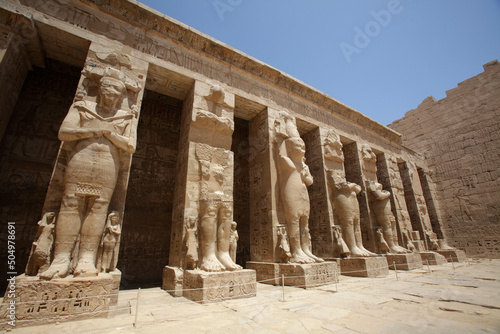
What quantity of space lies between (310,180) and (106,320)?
16.0 feet

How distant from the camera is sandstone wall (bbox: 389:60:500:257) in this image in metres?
10.8

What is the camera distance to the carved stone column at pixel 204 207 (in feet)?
12.6

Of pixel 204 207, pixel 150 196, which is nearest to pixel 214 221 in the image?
pixel 204 207

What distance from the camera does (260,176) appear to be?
6.39m

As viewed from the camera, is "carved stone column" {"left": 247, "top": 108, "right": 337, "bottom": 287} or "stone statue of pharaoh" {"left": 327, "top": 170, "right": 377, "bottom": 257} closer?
"carved stone column" {"left": 247, "top": 108, "right": 337, "bottom": 287}

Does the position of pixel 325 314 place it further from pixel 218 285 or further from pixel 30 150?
pixel 30 150

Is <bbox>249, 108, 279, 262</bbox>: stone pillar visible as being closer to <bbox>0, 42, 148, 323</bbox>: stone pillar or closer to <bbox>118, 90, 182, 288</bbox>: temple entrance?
<bbox>118, 90, 182, 288</bbox>: temple entrance

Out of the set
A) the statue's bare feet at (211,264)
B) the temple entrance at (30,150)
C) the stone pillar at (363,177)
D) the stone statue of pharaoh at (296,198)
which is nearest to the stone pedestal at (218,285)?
the statue's bare feet at (211,264)

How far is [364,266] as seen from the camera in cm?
606

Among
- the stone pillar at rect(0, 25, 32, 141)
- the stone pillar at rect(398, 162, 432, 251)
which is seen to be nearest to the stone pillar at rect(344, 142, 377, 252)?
the stone pillar at rect(398, 162, 432, 251)

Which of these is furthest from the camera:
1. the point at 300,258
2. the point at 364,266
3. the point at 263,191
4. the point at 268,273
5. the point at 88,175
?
the point at 263,191

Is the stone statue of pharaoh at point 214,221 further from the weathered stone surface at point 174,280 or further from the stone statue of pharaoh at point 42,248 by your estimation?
the stone statue of pharaoh at point 42,248

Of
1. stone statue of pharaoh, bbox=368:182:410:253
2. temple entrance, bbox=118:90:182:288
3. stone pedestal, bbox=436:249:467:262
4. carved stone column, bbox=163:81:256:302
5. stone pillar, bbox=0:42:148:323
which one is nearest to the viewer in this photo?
stone pillar, bbox=0:42:148:323

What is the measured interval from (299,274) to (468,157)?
12355mm
